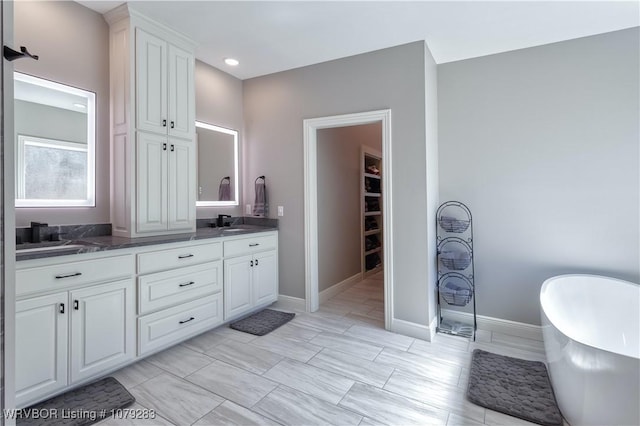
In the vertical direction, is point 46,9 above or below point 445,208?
above

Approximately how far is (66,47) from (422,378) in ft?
11.7

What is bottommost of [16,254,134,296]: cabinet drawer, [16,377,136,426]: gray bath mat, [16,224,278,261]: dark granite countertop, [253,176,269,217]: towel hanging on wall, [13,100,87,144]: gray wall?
[16,377,136,426]: gray bath mat

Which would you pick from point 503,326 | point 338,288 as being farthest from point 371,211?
point 503,326

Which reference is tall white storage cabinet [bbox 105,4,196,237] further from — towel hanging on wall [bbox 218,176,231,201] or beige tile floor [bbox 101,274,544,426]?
beige tile floor [bbox 101,274,544,426]

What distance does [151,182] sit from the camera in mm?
2701

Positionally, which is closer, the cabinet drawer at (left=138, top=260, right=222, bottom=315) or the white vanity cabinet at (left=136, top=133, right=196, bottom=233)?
the cabinet drawer at (left=138, top=260, right=222, bottom=315)

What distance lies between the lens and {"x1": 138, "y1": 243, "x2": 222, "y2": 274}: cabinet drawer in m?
2.34

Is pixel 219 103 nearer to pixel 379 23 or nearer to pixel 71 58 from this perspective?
pixel 71 58

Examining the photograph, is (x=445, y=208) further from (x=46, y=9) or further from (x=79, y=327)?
(x=46, y=9)

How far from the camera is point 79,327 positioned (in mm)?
1972

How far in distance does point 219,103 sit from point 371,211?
2.98m

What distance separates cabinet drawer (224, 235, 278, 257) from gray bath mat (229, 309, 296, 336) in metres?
0.70

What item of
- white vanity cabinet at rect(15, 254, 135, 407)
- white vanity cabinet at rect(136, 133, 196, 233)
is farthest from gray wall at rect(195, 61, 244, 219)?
white vanity cabinet at rect(15, 254, 135, 407)

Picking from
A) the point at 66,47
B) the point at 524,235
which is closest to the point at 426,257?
the point at 524,235
